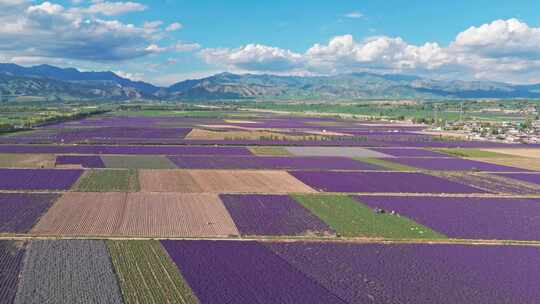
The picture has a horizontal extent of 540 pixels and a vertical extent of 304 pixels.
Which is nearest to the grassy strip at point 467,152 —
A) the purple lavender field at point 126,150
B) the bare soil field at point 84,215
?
the purple lavender field at point 126,150

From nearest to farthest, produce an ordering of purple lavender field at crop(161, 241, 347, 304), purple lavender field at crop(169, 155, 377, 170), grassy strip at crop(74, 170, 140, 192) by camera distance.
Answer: purple lavender field at crop(161, 241, 347, 304) < grassy strip at crop(74, 170, 140, 192) < purple lavender field at crop(169, 155, 377, 170)

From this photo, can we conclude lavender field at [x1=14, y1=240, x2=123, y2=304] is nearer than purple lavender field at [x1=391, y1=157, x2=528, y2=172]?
Yes

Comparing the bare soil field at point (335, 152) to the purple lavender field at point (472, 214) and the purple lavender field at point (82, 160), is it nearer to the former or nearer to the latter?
the purple lavender field at point (82, 160)

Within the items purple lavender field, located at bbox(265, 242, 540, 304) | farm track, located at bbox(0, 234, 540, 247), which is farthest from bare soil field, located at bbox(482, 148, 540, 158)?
purple lavender field, located at bbox(265, 242, 540, 304)

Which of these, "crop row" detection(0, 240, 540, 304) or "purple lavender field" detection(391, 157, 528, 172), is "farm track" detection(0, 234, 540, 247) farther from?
"purple lavender field" detection(391, 157, 528, 172)

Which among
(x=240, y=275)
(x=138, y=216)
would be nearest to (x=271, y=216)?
(x=138, y=216)

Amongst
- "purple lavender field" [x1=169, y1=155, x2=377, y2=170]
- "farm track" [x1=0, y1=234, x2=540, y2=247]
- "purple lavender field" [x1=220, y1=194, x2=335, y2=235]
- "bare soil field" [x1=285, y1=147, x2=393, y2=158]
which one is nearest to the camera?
"farm track" [x1=0, y1=234, x2=540, y2=247]

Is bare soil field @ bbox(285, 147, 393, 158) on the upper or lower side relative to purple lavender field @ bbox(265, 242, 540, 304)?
lower

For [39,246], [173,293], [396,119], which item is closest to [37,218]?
[39,246]
